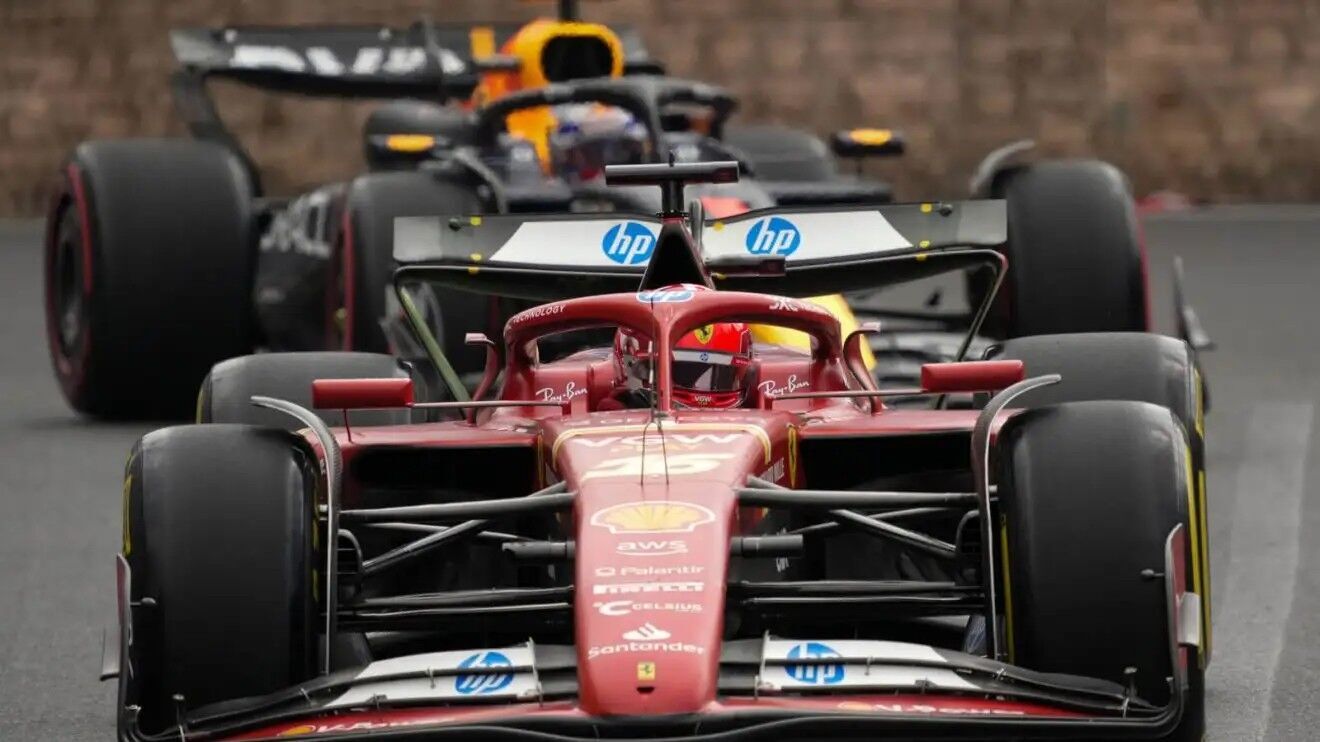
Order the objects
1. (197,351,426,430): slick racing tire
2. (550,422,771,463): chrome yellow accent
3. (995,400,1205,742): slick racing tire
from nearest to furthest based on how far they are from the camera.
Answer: (995,400,1205,742): slick racing tire < (550,422,771,463): chrome yellow accent < (197,351,426,430): slick racing tire

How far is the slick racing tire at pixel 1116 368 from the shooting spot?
6.84 metres

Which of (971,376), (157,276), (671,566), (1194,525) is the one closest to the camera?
(671,566)

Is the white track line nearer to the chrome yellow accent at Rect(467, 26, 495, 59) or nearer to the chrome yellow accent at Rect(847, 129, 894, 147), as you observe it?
the chrome yellow accent at Rect(847, 129, 894, 147)

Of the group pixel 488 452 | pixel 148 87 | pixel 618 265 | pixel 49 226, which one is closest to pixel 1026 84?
pixel 148 87

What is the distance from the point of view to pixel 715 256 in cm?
807

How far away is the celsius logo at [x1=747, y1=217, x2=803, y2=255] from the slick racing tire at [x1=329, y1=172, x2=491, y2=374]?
3.05 metres

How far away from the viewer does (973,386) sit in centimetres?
591

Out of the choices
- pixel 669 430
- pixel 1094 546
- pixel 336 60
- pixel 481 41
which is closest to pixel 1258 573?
pixel 669 430

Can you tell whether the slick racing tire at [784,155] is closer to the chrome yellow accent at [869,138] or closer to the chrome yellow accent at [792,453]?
the chrome yellow accent at [869,138]

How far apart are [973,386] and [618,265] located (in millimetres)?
2036

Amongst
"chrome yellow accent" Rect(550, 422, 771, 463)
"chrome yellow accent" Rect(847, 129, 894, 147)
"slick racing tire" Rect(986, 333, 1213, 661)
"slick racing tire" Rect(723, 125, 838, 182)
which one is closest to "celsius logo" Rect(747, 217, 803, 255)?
"slick racing tire" Rect(986, 333, 1213, 661)

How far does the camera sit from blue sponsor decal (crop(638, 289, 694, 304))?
638 cm

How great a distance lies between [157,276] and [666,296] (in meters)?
6.07

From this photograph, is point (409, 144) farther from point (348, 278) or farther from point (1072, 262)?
point (1072, 262)
